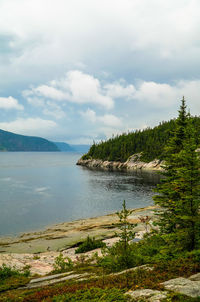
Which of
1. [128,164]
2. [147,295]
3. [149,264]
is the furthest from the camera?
[128,164]

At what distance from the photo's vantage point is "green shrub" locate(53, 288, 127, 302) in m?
6.99

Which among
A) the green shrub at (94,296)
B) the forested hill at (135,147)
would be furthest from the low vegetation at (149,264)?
the forested hill at (135,147)

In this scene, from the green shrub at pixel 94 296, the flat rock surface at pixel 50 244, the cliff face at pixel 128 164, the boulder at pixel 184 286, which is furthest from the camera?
the cliff face at pixel 128 164

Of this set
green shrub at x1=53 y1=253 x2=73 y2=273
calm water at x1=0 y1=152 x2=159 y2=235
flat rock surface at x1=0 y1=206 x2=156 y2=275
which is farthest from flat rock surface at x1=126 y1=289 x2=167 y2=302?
calm water at x1=0 y1=152 x2=159 y2=235

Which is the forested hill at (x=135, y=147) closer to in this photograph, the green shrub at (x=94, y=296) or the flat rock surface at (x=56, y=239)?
the flat rock surface at (x=56, y=239)

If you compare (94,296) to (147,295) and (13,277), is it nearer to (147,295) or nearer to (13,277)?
(147,295)

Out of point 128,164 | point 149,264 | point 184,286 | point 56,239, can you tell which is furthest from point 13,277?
point 128,164

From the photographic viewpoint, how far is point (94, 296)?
Answer: 24.2ft

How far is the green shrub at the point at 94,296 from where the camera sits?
22.9 feet

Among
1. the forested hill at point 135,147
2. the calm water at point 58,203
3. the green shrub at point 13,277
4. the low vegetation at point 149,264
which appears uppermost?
the forested hill at point 135,147

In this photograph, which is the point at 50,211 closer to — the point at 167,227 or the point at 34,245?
the point at 34,245

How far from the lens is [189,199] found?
38.4 feet

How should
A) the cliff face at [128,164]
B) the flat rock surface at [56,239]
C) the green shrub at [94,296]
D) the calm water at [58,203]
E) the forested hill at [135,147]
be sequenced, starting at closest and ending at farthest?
1. the green shrub at [94,296]
2. the flat rock surface at [56,239]
3. the calm water at [58,203]
4. the cliff face at [128,164]
5. the forested hill at [135,147]

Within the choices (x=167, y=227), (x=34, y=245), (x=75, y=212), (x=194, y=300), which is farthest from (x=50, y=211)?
(x=194, y=300)
